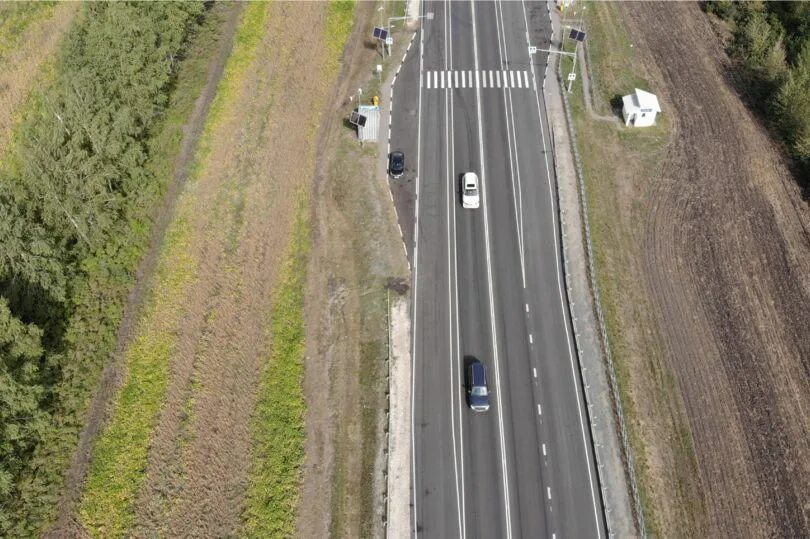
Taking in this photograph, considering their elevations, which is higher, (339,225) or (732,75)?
(732,75)

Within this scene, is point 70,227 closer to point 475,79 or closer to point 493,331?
point 493,331

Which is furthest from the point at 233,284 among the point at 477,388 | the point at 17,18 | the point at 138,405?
the point at 17,18

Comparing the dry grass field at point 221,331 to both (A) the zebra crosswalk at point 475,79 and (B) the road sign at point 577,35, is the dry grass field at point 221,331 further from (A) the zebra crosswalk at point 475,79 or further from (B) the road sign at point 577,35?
(B) the road sign at point 577,35

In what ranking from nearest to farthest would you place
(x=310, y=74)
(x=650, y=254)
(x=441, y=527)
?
(x=441, y=527), (x=650, y=254), (x=310, y=74)

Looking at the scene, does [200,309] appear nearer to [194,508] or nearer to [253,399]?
[253,399]

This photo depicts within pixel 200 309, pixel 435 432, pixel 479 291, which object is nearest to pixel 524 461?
pixel 435 432

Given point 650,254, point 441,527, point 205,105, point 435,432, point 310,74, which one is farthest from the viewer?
point 310,74
